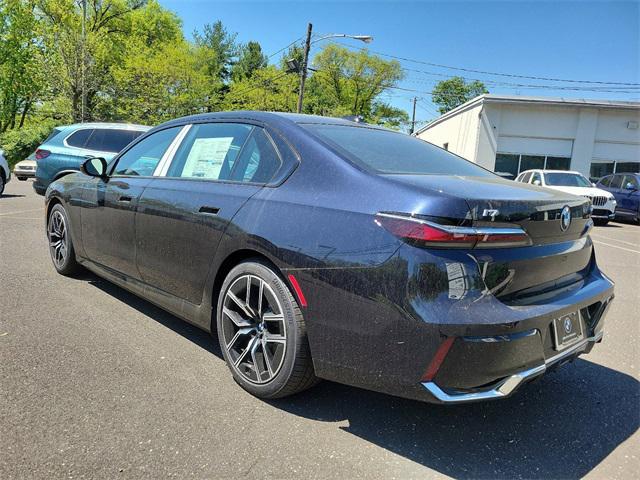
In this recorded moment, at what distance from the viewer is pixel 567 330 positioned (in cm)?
230

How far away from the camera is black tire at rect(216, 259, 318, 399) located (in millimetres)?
2385

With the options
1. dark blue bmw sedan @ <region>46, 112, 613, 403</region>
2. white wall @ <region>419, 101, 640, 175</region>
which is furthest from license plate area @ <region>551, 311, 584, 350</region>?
white wall @ <region>419, 101, 640, 175</region>

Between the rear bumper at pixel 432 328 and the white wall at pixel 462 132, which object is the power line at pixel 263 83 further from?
the rear bumper at pixel 432 328

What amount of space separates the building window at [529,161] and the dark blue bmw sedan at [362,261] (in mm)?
22297

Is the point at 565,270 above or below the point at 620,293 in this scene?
above

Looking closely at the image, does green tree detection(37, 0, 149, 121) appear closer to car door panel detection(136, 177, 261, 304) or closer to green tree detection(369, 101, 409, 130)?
green tree detection(369, 101, 409, 130)

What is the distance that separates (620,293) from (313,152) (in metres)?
4.67

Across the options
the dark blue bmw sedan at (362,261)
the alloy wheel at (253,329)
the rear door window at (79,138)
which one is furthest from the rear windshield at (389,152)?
the rear door window at (79,138)

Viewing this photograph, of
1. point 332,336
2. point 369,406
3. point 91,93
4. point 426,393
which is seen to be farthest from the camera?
point 91,93

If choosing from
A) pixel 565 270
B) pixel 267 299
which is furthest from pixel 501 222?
pixel 267 299

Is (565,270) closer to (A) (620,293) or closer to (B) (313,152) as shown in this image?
(B) (313,152)

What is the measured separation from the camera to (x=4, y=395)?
8.31 ft

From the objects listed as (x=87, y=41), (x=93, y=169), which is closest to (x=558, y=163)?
(x=93, y=169)

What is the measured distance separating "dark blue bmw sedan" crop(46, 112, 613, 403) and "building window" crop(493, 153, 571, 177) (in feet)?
73.2
